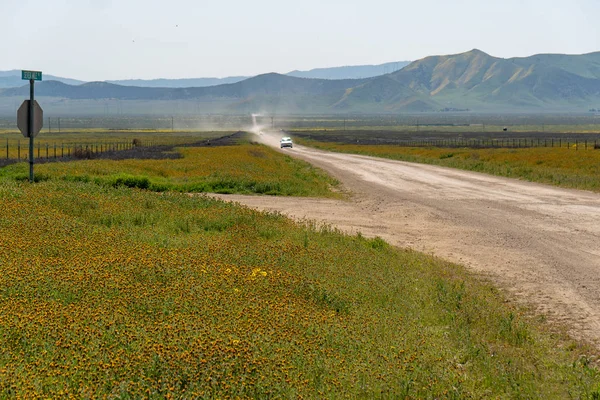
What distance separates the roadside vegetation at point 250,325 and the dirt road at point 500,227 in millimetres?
785

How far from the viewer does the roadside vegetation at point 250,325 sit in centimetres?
614

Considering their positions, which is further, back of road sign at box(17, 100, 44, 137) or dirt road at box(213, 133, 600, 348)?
back of road sign at box(17, 100, 44, 137)

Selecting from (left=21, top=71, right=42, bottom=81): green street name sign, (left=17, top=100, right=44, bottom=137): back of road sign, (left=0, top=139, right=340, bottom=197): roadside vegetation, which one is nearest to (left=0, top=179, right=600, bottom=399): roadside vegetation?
(left=17, top=100, right=44, bottom=137): back of road sign

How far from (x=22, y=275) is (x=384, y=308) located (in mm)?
4517

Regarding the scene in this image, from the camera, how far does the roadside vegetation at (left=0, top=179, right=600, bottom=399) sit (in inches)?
242

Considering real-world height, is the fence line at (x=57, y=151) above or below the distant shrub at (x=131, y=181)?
above

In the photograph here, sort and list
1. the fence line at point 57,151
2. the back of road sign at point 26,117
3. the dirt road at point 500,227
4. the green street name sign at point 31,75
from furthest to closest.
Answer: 1. the fence line at point 57,151
2. the back of road sign at point 26,117
3. the green street name sign at point 31,75
4. the dirt road at point 500,227

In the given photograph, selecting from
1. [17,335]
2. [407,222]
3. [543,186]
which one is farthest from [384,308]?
[543,186]

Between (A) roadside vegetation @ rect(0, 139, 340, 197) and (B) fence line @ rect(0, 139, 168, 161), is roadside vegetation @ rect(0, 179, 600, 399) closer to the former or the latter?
(A) roadside vegetation @ rect(0, 139, 340, 197)

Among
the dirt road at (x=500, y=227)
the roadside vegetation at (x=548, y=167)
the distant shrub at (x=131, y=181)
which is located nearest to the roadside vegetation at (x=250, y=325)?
the dirt road at (x=500, y=227)

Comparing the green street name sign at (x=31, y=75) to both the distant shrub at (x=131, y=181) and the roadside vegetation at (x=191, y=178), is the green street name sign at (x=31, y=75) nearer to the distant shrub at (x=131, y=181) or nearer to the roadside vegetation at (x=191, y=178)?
the roadside vegetation at (x=191, y=178)

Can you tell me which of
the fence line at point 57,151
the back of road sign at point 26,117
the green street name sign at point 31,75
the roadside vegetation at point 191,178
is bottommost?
the roadside vegetation at point 191,178

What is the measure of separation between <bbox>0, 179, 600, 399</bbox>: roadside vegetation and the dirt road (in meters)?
0.78

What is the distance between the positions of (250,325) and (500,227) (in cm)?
1209
